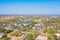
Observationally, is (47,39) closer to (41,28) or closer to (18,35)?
(41,28)

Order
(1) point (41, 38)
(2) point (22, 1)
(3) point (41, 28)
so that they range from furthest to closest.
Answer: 1. (2) point (22, 1)
2. (3) point (41, 28)
3. (1) point (41, 38)

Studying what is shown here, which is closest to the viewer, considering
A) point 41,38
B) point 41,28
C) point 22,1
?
point 41,38

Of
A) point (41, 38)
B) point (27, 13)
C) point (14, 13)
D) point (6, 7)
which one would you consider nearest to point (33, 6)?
point (27, 13)

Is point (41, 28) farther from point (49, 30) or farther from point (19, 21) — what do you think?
point (19, 21)

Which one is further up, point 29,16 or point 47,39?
point 29,16

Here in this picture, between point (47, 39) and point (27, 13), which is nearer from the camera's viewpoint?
point (47, 39)

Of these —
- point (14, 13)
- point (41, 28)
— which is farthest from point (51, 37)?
point (14, 13)

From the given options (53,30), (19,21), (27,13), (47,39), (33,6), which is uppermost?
(33,6)
